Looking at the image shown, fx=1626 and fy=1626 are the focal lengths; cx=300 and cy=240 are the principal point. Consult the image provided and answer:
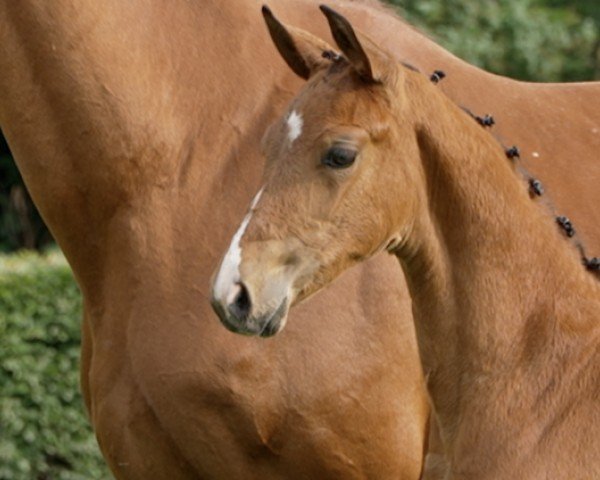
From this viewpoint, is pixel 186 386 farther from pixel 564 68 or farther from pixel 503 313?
pixel 564 68

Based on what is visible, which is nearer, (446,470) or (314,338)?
(446,470)

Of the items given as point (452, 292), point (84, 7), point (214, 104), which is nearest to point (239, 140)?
point (214, 104)

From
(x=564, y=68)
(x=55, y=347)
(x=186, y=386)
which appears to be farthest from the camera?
(x=564, y=68)

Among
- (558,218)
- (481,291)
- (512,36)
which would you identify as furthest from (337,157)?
(512,36)

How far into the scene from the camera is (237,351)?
4645 mm

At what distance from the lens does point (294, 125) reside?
4.01 metres

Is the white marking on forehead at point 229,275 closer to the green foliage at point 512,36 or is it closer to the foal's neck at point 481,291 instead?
the foal's neck at point 481,291

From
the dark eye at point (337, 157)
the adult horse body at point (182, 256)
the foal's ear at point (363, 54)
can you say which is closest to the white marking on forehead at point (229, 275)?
the dark eye at point (337, 157)

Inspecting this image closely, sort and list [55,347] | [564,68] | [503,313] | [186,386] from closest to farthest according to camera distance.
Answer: [503,313] < [186,386] < [55,347] < [564,68]

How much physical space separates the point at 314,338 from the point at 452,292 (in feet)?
2.06

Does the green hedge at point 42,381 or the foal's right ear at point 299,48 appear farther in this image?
the green hedge at point 42,381

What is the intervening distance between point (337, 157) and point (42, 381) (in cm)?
485

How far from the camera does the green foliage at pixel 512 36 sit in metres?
11.7

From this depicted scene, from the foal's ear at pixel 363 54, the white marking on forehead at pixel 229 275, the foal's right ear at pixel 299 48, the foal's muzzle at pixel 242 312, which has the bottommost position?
the foal's muzzle at pixel 242 312
